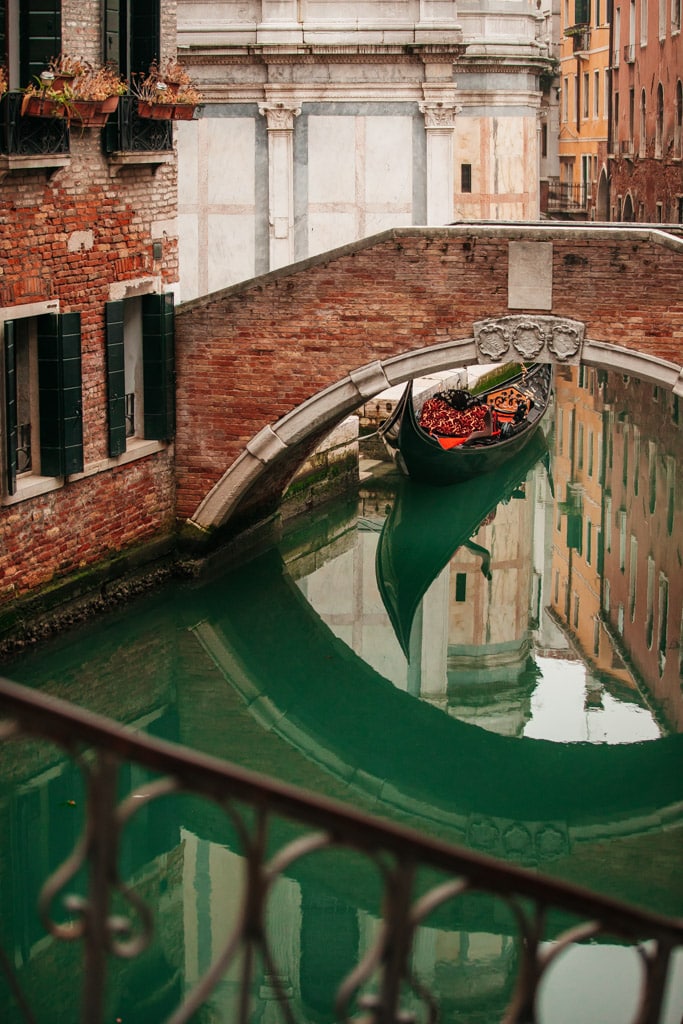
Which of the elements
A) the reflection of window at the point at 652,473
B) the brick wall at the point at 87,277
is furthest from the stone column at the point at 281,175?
the brick wall at the point at 87,277

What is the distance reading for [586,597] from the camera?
30.1 feet

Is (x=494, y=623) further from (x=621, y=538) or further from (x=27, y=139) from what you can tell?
(x=27, y=139)

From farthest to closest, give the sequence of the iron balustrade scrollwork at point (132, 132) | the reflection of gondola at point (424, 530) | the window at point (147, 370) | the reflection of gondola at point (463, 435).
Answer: the reflection of gondola at point (463, 435) < the reflection of gondola at point (424, 530) < the window at point (147, 370) < the iron balustrade scrollwork at point (132, 132)

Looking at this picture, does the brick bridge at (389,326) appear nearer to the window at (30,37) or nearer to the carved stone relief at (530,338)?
the carved stone relief at (530,338)

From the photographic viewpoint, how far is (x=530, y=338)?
781 cm

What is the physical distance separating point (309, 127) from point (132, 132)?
14.0 feet

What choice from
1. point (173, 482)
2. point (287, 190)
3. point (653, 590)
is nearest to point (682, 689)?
point (653, 590)

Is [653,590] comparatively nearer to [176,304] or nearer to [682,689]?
→ [682,689]

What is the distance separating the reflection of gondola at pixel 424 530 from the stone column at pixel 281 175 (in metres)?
2.01

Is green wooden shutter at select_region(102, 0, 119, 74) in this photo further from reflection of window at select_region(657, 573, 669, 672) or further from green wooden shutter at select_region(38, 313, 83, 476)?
reflection of window at select_region(657, 573, 669, 672)

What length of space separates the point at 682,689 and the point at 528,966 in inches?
235

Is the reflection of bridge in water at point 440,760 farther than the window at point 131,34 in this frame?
No

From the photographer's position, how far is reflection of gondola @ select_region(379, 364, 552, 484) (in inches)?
439

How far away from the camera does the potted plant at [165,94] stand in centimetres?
778
